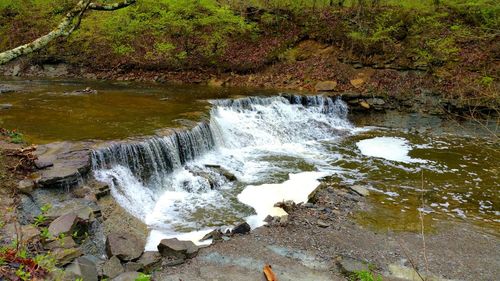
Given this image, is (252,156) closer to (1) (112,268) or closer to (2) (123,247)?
(2) (123,247)

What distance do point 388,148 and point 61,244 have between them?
10.7m

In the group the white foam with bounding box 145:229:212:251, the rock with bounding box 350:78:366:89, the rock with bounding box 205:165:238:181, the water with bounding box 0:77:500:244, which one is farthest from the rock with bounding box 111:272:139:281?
the rock with bounding box 350:78:366:89

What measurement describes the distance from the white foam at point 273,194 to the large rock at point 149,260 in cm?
227

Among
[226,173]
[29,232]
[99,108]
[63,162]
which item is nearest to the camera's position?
[29,232]

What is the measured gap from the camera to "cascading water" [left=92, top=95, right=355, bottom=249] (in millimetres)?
7613

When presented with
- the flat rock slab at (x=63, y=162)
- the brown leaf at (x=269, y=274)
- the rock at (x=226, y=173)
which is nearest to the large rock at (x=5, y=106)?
the flat rock slab at (x=63, y=162)

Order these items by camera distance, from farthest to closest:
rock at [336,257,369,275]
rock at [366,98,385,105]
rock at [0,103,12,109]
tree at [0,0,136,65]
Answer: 1. rock at [366,98,385,105]
2. rock at [0,103,12,109]
3. rock at [336,257,369,275]
4. tree at [0,0,136,65]

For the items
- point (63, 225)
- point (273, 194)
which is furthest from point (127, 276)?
point (273, 194)

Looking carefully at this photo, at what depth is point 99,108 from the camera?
12445 millimetres

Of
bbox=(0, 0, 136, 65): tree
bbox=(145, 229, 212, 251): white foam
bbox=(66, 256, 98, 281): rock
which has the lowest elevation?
bbox=(145, 229, 212, 251): white foam

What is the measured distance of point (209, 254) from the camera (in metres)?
5.63

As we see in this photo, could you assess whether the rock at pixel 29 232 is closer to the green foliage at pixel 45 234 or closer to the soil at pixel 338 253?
the green foliage at pixel 45 234

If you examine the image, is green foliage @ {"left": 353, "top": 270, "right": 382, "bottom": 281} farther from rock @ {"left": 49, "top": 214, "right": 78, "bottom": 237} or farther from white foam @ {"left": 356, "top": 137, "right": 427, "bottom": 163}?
white foam @ {"left": 356, "top": 137, "right": 427, "bottom": 163}

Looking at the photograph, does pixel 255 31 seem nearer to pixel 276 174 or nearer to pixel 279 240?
pixel 276 174
